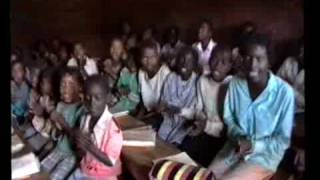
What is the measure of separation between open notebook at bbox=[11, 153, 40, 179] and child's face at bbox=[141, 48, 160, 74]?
316 mm

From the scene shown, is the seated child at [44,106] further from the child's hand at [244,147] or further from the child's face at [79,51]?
the child's hand at [244,147]

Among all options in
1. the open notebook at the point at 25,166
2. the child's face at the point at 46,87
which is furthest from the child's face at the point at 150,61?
the open notebook at the point at 25,166

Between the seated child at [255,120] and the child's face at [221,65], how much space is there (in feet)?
0.08

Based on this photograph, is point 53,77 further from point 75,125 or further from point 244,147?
point 244,147

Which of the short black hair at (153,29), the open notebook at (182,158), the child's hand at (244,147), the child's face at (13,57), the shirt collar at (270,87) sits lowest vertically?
the open notebook at (182,158)

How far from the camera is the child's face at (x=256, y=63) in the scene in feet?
4.51

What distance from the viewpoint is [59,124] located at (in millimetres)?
1485

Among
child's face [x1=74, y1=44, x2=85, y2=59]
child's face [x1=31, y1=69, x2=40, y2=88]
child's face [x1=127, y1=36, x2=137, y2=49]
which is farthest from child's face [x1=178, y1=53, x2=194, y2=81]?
child's face [x1=31, y1=69, x2=40, y2=88]

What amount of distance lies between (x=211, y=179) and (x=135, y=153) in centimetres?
17

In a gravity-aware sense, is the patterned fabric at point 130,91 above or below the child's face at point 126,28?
below

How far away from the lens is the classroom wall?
54.1 inches

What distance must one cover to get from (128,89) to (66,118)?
0.50ft

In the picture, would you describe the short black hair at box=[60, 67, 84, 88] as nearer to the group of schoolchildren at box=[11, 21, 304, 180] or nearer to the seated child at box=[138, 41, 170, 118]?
the group of schoolchildren at box=[11, 21, 304, 180]

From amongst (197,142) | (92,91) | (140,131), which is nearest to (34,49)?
(92,91)
